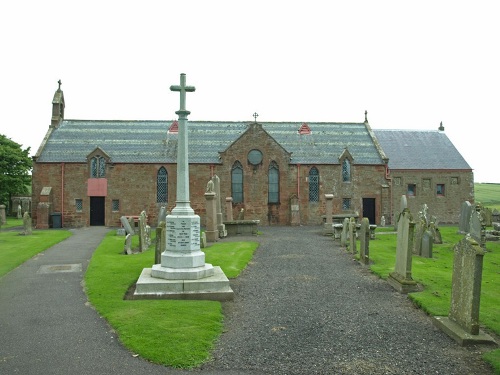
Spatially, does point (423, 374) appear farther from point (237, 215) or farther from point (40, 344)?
point (237, 215)

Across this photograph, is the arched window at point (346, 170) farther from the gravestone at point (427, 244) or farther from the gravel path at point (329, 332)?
the gravel path at point (329, 332)

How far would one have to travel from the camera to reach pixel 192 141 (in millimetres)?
41656

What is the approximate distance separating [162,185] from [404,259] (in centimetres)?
2894

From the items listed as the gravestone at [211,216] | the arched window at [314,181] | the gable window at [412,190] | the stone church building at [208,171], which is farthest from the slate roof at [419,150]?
the gravestone at [211,216]

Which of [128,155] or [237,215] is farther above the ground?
[128,155]

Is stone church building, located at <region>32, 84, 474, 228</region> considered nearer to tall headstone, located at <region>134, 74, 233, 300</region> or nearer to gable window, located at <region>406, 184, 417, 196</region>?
gable window, located at <region>406, 184, 417, 196</region>

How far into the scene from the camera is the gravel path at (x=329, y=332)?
7.21 meters

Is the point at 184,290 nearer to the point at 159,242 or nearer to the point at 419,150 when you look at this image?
the point at 159,242

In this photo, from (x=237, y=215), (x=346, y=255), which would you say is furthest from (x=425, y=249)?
(x=237, y=215)

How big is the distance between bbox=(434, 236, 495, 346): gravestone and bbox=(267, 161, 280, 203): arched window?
30139 millimetres

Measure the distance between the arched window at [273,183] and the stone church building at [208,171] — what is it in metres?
0.08

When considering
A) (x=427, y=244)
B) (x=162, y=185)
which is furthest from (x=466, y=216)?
(x=162, y=185)

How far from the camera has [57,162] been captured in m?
38.1

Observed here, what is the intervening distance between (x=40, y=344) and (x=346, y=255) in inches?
557
